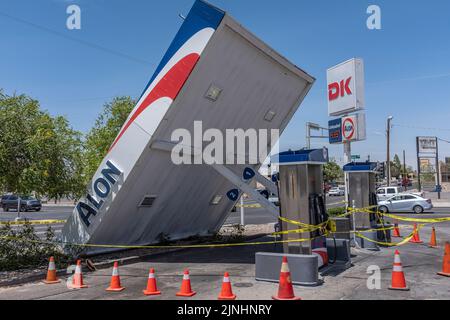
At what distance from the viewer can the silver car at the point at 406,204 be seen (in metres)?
28.9

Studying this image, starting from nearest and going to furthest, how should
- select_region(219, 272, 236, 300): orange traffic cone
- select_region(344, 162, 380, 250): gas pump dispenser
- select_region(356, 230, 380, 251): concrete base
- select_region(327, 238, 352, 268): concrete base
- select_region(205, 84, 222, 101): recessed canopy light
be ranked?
select_region(219, 272, 236, 300): orange traffic cone, select_region(327, 238, 352, 268): concrete base, select_region(205, 84, 222, 101): recessed canopy light, select_region(356, 230, 380, 251): concrete base, select_region(344, 162, 380, 250): gas pump dispenser

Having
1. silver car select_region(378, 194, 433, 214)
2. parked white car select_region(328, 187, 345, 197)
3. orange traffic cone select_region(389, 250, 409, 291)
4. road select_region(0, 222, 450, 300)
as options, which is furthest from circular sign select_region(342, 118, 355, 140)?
parked white car select_region(328, 187, 345, 197)

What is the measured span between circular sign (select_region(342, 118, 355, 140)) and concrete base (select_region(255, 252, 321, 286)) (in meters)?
7.98

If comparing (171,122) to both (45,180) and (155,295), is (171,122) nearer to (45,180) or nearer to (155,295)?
(45,180)

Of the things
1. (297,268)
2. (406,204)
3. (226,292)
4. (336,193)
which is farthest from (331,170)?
(226,292)

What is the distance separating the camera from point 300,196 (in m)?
8.94

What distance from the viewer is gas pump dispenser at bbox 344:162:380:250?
45.5 feet

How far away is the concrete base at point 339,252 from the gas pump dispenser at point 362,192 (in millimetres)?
3478

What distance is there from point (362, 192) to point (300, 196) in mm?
5989

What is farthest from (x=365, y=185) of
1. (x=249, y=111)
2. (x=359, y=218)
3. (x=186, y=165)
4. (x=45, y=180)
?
(x=45, y=180)

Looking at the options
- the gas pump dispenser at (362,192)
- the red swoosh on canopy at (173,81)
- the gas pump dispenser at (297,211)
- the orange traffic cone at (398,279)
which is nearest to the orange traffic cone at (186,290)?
the gas pump dispenser at (297,211)

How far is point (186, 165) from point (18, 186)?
4495 millimetres

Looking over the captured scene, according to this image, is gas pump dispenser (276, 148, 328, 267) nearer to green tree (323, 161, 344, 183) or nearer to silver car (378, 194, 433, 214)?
silver car (378, 194, 433, 214)

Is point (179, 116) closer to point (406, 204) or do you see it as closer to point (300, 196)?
point (300, 196)
